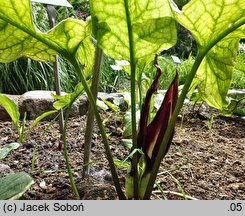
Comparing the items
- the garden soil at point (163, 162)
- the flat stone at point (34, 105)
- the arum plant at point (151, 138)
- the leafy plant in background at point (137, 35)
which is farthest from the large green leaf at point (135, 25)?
the flat stone at point (34, 105)

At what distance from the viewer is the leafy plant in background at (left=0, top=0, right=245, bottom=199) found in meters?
0.63

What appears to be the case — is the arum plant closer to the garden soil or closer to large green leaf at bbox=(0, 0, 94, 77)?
the garden soil

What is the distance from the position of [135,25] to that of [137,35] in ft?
0.06

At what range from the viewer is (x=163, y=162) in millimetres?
1191

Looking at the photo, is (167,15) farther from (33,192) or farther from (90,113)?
(33,192)

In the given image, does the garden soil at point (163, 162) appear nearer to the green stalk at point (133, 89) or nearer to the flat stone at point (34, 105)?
the green stalk at point (133, 89)

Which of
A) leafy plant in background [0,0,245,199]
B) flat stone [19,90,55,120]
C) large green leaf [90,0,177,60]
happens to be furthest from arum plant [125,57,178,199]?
flat stone [19,90,55,120]

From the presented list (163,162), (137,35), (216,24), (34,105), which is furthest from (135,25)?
(34,105)

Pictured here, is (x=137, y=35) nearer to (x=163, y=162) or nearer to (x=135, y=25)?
(x=135, y=25)

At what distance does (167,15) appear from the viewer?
2.09ft

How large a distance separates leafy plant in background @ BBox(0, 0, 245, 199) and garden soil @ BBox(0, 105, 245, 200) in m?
0.17

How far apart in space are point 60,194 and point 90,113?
0.63 feet

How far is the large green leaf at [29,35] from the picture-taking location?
649mm
